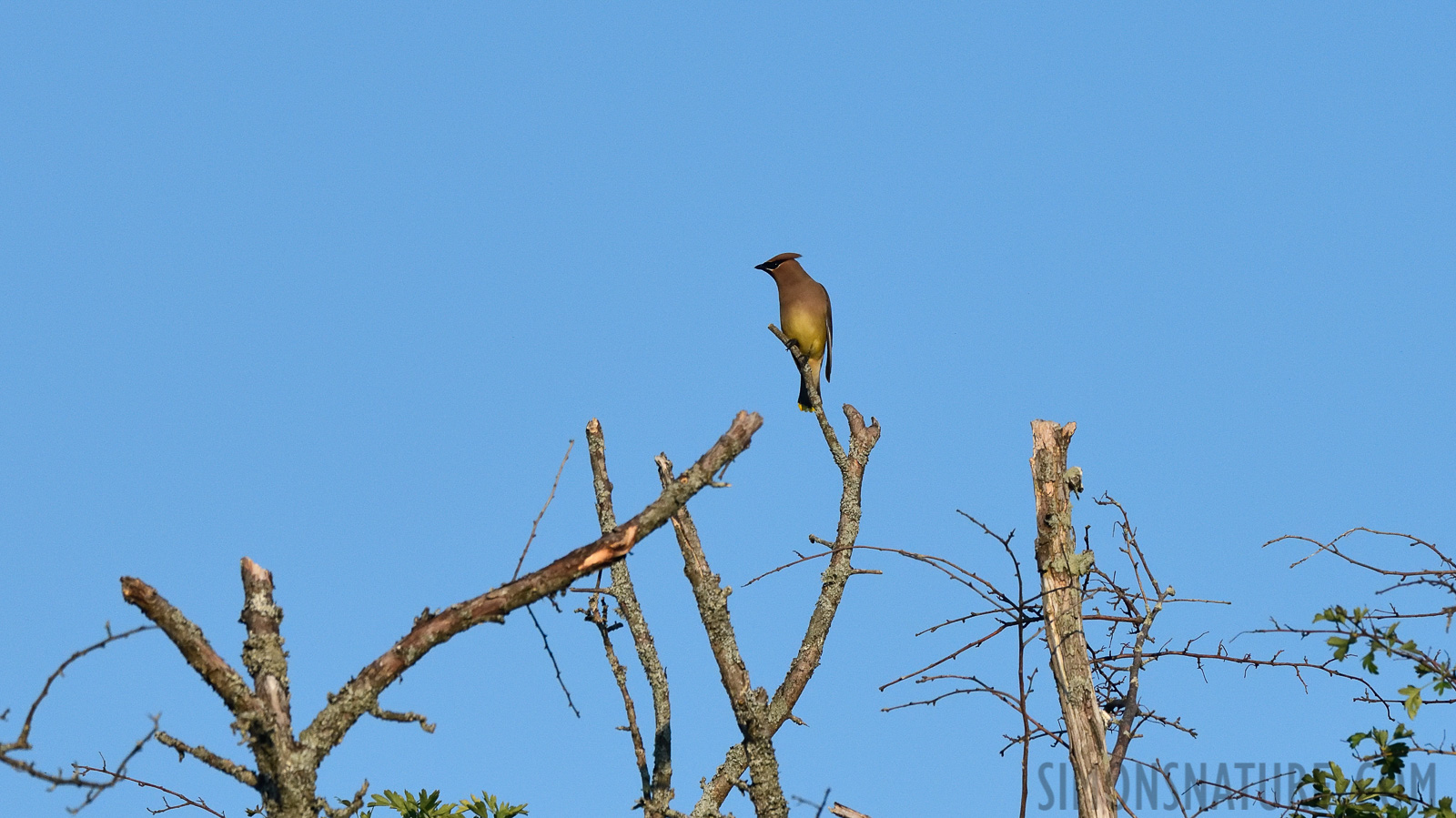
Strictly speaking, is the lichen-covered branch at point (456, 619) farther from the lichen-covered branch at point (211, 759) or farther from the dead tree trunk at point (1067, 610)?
the dead tree trunk at point (1067, 610)

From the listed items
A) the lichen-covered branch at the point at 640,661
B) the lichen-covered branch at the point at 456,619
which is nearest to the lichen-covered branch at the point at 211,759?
the lichen-covered branch at the point at 456,619

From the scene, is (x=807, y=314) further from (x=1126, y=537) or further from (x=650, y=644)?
(x=1126, y=537)

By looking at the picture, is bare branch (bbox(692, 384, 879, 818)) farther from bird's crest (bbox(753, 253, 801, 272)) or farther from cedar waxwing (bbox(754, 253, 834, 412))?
bird's crest (bbox(753, 253, 801, 272))

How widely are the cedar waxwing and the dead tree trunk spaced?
4415 mm

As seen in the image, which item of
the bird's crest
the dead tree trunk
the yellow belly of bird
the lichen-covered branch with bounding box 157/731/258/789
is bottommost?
the lichen-covered branch with bounding box 157/731/258/789

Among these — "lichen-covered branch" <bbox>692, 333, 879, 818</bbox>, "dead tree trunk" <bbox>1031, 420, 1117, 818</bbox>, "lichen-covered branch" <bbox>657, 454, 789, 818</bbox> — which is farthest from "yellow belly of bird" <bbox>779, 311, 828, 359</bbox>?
"dead tree trunk" <bbox>1031, 420, 1117, 818</bbox>

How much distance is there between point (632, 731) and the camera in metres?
6.93

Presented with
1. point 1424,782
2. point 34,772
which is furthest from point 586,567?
point 1424,782

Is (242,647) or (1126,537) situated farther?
(1126,537)

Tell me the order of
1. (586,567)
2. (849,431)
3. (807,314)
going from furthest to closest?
(807,314)
(849,431)
(586,567)

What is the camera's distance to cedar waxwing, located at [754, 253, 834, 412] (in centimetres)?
1041

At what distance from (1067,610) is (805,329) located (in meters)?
5.12

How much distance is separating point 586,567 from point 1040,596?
79.5 inches

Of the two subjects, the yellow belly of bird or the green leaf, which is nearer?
the green leaf
